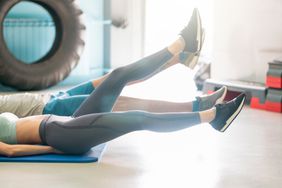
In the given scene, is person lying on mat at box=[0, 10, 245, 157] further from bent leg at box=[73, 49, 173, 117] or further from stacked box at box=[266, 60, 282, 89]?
stacked box at box=[266, 60, 282, 89]

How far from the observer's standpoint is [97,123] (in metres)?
2.00

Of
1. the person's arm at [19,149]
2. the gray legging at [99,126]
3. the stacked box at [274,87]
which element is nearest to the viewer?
the gray legging at [99,126]

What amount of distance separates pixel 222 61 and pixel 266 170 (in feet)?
7.29

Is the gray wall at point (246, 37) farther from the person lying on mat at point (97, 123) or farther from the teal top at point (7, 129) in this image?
the teal top at point (7, 129)

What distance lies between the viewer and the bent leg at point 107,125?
2.01 meters

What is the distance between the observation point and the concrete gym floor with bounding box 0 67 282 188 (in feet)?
6.12

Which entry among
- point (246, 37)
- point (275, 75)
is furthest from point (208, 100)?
point (246, 37)

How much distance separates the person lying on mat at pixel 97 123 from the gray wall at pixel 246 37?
66.9 inches

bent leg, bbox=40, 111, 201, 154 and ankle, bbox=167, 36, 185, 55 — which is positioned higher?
ankle, bbox=167, 36, 185, 55

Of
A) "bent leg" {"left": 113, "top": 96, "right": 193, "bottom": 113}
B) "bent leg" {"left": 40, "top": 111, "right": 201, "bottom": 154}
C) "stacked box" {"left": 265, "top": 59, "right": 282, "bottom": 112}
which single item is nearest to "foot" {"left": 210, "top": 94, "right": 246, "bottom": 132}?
"bent leg" {"left": 40, "top": 111, "right": 201, "bottom": 154}

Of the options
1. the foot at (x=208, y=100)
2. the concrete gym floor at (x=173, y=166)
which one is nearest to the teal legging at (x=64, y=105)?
the concrete gym floor at (x=173, y=166)

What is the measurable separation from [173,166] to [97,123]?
392mm

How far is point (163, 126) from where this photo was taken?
2016 mm

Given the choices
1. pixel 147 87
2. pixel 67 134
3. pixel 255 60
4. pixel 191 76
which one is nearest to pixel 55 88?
pixel 147 87
